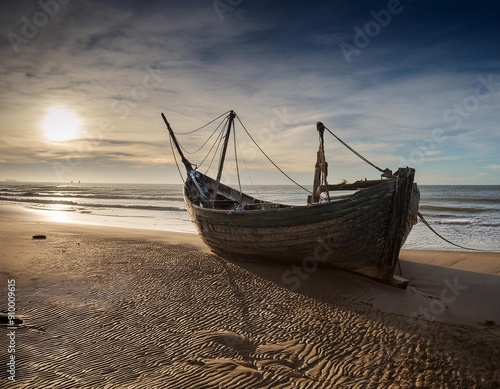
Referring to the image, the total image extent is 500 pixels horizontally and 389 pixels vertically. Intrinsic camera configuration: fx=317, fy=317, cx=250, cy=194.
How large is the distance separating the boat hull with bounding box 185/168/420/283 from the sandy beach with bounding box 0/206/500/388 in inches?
20.6

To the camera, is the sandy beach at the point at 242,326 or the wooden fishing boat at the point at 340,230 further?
the wooden fishing boat at the point at 340,230

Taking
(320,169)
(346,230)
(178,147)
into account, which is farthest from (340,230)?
(178,147)

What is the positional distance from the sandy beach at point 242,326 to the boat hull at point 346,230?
52cm

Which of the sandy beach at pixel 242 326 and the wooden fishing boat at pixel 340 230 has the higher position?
the wooden fishing boat at pixel 340 230

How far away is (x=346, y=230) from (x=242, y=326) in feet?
10.9

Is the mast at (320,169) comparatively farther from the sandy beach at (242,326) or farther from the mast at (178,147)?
the mast at (178,147)

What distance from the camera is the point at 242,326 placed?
555cm

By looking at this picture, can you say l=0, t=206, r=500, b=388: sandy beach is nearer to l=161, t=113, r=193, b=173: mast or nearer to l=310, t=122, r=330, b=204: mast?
l=310, t=122, r=330, b=204: mast

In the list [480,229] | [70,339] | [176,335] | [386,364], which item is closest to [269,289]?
[176,335]

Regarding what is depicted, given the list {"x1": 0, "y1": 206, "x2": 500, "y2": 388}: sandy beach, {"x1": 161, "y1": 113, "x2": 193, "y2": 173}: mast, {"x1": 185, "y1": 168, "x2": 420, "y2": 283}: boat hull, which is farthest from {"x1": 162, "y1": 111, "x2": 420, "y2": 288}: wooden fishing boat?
{"x1": 161, "y1": 113, "x2": 193, "y2": 173}: mast

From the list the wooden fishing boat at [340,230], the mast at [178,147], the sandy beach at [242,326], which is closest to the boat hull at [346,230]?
the wooden fishing boat at [340,230]

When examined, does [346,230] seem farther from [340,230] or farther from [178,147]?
[178,147]

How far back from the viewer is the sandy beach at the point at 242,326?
4.05 metres

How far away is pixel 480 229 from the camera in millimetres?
18031
